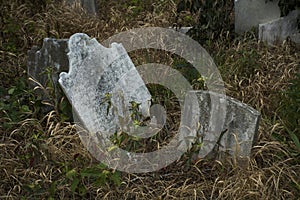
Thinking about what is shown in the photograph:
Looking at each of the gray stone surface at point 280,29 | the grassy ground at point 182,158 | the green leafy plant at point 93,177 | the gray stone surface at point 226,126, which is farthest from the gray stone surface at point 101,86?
the gray stone surface at point 280,29

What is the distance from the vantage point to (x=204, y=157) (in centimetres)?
303

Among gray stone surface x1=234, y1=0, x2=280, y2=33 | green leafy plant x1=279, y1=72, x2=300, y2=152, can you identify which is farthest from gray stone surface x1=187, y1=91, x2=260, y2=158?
gray stone surface x1=234, y1=0, x2=280, y2=33

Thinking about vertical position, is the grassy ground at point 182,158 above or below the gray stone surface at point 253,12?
below

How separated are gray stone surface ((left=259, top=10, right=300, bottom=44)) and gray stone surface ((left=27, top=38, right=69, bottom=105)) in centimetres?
164

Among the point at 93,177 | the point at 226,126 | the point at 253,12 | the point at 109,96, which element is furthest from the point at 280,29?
the point at 93,177

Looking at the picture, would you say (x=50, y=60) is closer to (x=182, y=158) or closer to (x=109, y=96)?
(x=109, y=96)

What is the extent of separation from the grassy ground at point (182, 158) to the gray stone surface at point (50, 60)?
0.13 meters

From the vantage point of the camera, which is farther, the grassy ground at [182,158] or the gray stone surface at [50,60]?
the gray stone surface at [50,60]

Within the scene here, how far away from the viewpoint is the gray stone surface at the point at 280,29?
438cm

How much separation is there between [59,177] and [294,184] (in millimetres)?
1227

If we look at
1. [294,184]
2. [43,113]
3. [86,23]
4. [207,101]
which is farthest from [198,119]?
[86,23]

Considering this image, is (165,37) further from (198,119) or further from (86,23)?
(198,119)

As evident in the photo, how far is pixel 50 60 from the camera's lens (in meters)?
3.72

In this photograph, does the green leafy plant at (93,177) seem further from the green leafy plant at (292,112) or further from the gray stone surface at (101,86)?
the green leafy plant at (292,112)
